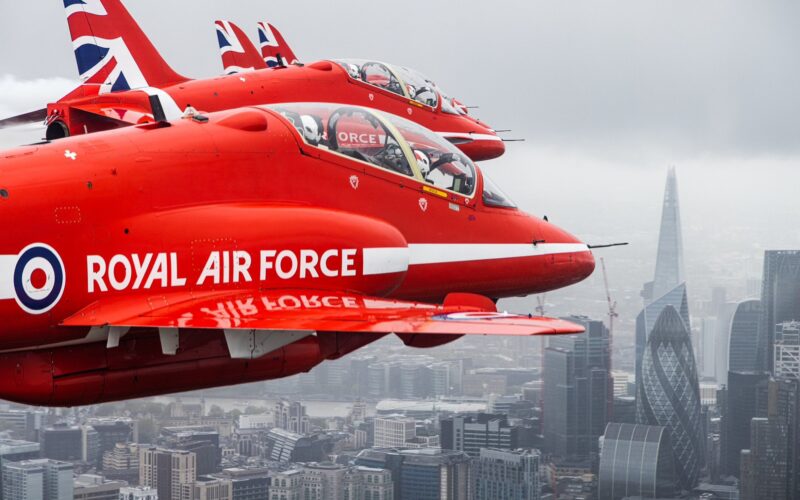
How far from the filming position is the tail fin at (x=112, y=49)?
3222 centimetres

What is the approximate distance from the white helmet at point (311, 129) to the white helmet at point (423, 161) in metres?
1.78

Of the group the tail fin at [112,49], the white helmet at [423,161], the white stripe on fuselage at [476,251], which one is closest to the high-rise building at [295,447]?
the tail fin at [112,49]

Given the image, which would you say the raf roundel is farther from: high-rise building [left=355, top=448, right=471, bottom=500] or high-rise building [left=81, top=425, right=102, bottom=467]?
high-rise building [left=355, top=448, right=471, bottom=500]

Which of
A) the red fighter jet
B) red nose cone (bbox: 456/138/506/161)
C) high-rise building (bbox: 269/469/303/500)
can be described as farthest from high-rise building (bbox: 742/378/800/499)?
the red fighter jet

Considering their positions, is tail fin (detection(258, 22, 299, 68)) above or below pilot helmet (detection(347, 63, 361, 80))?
above

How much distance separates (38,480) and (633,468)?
98.4m

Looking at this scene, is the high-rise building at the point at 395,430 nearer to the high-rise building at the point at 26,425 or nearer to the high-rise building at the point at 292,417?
the high-rise building at the point at 292,417

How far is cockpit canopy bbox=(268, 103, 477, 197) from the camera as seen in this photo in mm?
18141

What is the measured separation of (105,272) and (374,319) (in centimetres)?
343

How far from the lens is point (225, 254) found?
16250 millimetres

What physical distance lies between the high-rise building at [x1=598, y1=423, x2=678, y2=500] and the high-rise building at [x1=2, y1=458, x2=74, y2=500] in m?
82.3

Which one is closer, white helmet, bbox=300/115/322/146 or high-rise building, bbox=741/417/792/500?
white helmet, bbox=300/115/322/146

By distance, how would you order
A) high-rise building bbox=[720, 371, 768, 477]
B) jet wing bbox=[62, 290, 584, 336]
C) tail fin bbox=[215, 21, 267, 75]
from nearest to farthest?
jet wing bbox=[62, 290, 584, 336], tail fin bbox=[215, 21, 267, 75], high-rise building bbox=[720, 371, 768, 477]

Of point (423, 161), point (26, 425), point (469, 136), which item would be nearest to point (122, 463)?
point (26, 425)
